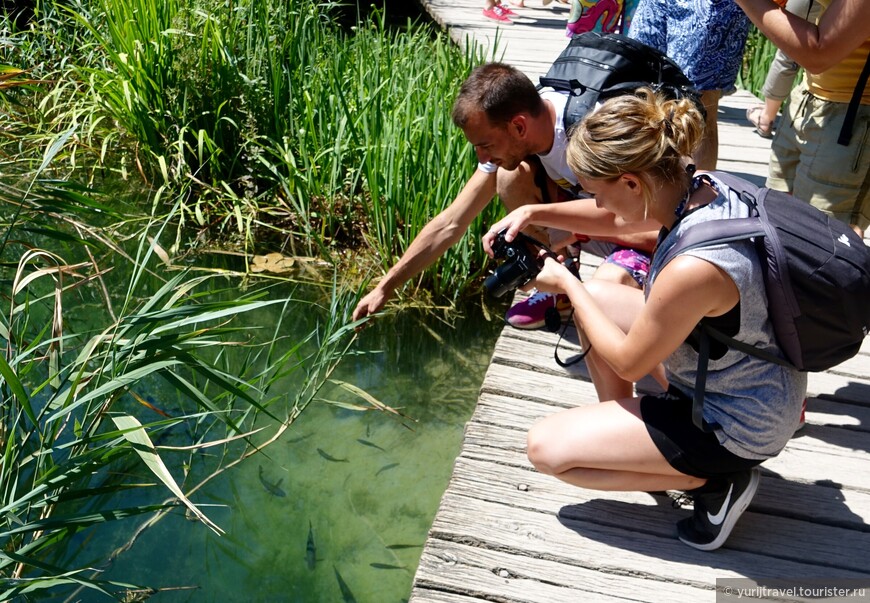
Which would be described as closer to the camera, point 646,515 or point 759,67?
point 646,515

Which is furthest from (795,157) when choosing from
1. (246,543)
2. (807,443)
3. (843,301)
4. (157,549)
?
(157,549)

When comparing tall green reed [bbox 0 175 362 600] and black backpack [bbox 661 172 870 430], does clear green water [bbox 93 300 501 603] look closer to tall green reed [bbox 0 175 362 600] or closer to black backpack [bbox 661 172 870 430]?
tall green reed [bbox 0 175 362 600]

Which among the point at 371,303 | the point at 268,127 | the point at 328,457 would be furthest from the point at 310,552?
the point at 268,127

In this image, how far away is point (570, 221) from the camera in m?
2.52

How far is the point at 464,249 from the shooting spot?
12.0 ft

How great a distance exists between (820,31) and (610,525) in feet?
4.18

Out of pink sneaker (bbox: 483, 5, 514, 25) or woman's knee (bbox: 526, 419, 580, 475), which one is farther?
pink sneaker (bbox: 483, 5, 514, 25)

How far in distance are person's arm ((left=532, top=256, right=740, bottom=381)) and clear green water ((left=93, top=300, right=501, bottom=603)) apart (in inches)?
39.8

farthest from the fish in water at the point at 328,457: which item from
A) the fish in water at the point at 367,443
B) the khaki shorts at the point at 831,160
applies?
the khaki shorts at the point at 831,160

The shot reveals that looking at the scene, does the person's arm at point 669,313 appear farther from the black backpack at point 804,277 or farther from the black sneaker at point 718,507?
the black sneaker at point 718,507

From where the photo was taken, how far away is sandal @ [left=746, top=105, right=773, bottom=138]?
15.5 feet

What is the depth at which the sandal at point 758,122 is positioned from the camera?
186 inches

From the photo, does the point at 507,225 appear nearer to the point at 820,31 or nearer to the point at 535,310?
the point at 535,310

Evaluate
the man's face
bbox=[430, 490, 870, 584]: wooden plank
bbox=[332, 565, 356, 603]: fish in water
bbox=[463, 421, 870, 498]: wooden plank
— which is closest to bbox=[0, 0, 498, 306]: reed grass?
the man's face
